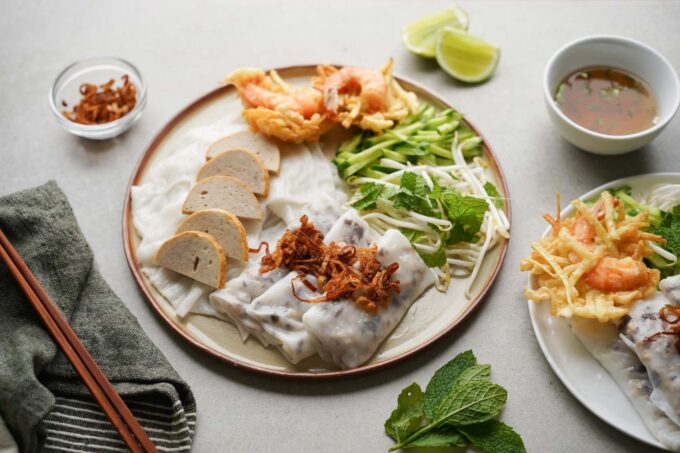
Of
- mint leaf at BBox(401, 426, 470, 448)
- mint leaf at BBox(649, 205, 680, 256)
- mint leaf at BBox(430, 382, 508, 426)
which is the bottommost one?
mint leaf at BBox(401, 426, 470, 448)

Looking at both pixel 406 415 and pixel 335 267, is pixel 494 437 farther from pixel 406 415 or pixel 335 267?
pixel 335 267

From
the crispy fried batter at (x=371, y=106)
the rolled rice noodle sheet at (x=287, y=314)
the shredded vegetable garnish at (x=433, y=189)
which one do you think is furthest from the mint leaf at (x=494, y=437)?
the crispy fried batter at (x=371, y=106)

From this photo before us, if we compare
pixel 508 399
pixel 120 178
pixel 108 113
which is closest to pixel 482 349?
pixel 508 399

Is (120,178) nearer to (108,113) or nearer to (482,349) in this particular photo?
(108,113)

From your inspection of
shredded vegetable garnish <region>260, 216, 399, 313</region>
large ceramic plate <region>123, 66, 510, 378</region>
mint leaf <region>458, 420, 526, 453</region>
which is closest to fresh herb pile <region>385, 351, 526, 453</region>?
mint leaf <region>458, 420, 526, 453</region>

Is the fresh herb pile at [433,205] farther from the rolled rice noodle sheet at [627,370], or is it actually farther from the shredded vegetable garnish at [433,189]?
the rolled rice noodle sheet at [627,370]

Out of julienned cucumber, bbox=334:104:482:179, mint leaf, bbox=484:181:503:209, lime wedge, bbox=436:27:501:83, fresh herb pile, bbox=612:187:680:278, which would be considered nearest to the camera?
fresh herb pile, bbox=612:187:680:278

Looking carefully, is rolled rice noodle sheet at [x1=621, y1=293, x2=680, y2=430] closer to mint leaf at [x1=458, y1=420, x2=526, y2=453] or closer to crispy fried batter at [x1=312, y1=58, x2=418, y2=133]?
mint leaf at [x1=458, y1=420, x2=526, y2=453]
